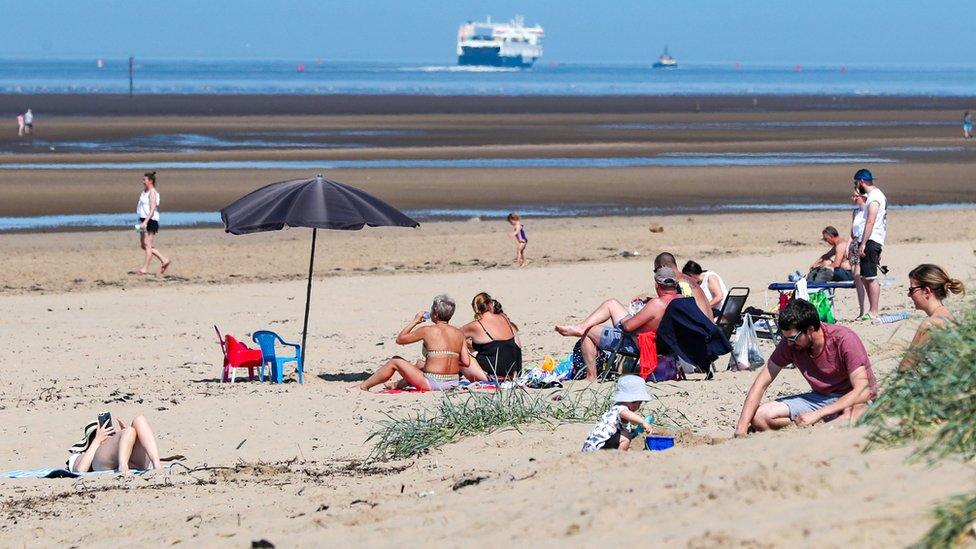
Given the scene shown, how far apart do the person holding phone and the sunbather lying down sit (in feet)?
7.73

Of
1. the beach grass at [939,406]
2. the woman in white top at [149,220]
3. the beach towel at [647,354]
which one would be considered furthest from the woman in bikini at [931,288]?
the woman in white top at [149,220]

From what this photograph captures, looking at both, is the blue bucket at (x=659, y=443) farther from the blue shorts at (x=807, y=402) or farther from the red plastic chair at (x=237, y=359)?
the red plastic chair at (x=237, y=359)

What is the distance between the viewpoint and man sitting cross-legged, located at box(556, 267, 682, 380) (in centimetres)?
1038

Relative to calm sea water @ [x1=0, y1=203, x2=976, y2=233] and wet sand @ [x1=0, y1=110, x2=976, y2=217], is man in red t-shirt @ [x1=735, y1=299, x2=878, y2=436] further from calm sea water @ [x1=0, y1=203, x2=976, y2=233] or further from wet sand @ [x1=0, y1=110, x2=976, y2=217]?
wet sand @ [x1=0, y1=110, x2=976, y2=217]

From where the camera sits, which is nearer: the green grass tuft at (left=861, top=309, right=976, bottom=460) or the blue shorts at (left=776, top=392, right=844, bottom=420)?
the green grass tuft at (left=861, top=309, right=976, bottom=460)

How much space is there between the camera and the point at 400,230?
21.7m

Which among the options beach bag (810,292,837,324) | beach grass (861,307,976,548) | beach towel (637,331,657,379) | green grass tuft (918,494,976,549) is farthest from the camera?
beach bag (810,292,837,324)

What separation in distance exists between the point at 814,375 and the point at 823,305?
4.86m

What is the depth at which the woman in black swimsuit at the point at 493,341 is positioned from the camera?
10.8 metres

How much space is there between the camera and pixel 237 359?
36.0 ft

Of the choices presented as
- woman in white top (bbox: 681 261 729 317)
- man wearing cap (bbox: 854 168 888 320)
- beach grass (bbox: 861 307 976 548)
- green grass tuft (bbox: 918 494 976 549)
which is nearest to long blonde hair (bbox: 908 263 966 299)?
beach grass (bbox: 861 307 976 548)

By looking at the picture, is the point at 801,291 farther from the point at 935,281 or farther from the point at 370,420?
the point at 370,420

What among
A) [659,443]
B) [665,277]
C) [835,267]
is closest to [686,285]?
[665,277]

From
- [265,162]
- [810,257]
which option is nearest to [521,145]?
[265,162]
